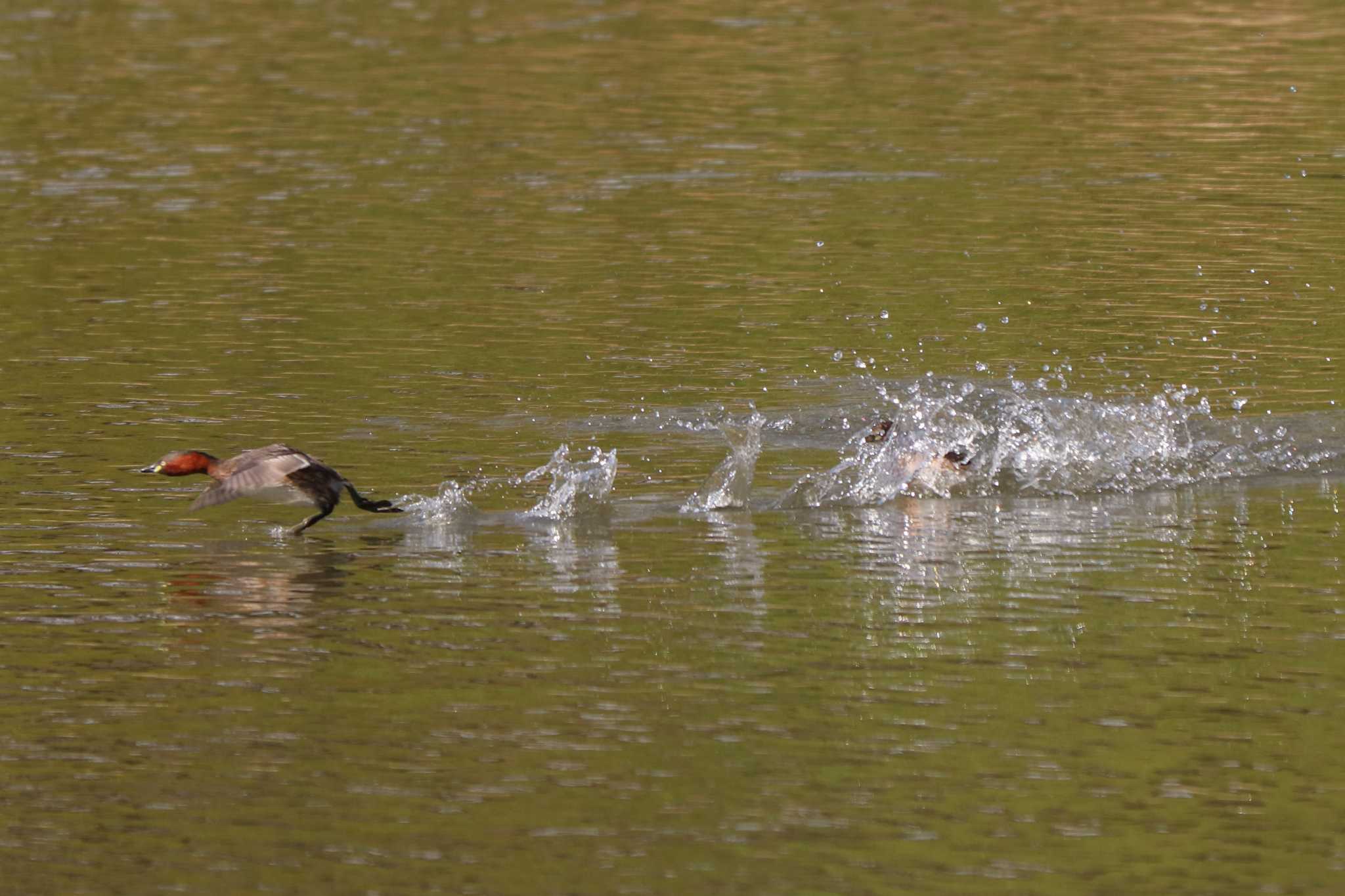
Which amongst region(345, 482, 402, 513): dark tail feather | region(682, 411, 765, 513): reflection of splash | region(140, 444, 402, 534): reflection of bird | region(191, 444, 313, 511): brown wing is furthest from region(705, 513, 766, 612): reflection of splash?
region(191, 444, 313, 511): brown wing

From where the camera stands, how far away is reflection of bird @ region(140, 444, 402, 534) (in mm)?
10875

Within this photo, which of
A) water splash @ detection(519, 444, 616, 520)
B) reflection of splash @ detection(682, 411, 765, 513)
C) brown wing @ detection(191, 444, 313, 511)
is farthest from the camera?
reflection of splash @ detection(682, 411, 765, 513)

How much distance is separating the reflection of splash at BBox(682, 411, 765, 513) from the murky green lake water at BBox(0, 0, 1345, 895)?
0.8 inches

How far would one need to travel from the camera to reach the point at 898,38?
33.2 meters

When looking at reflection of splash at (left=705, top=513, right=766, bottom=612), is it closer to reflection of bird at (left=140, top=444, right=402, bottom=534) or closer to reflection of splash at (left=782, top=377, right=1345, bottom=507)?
reflection of splash at (left=782, top=377, right=1345, bottom=507)

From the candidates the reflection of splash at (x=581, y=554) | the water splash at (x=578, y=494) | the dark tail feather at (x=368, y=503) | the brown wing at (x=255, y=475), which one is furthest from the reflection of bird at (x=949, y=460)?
the brown wing at (x=255, y=475)

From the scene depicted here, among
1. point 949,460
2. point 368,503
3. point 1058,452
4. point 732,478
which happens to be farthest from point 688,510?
point 1058,452

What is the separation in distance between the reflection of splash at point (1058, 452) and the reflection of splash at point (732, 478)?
238 mm

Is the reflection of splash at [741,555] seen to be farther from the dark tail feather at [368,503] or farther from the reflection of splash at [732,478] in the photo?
the dark tail feather at [368,503]

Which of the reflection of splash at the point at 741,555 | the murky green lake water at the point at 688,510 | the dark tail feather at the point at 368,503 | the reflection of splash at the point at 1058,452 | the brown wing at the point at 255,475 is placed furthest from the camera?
the reflection of splash at the point at 1058,452

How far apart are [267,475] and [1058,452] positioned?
3868 millimetres

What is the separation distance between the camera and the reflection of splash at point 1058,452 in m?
11.9

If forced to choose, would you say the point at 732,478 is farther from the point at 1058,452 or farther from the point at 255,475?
the point at 255,475

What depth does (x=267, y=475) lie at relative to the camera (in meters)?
10.9
